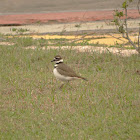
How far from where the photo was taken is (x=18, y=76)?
27.8 feet

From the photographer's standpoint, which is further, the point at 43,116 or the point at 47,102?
the point at 47,102

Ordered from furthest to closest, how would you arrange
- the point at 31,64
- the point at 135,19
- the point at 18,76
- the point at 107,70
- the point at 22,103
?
the point at 135,19 < the point at 31,64 < the point at 107,70 < the point at 18,76 < the point at 22,103

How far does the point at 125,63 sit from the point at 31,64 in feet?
8.38

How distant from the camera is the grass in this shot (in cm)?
534

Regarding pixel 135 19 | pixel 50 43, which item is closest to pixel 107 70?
pixel 50 43

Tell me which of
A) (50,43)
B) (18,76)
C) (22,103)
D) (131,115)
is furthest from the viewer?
(50,43)

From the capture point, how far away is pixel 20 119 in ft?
19.4

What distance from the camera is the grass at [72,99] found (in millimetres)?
5344

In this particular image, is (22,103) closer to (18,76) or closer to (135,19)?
(18,76)

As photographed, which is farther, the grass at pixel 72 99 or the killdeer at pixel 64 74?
the killdeer at pixel 64 74

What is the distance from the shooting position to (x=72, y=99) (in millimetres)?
6750

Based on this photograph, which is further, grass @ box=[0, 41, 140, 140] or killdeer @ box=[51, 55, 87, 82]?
killdeer @ box=[51, 55, 87, 82]

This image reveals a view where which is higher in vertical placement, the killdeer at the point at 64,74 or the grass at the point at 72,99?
the killdeer at the point at 64,74

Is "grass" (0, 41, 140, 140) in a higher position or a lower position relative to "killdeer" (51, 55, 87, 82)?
lower
